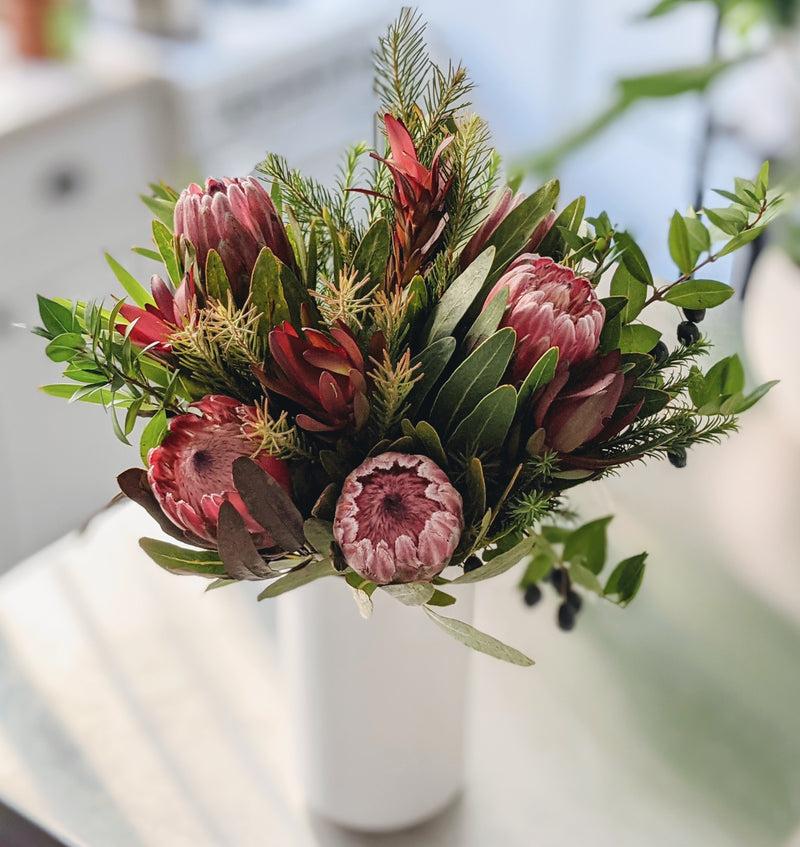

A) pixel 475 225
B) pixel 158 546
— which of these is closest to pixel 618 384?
pixel 475 225

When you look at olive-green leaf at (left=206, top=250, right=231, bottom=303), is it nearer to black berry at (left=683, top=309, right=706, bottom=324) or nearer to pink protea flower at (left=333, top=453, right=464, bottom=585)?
pink protea flower at (left=333, top=453, right=464, bottom=585)

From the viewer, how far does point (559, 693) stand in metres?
0.71

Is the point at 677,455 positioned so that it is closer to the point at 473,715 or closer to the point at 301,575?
the point at 301,575

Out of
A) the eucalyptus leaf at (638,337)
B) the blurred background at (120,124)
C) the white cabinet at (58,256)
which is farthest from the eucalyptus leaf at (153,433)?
the white cabinet at (58,256)

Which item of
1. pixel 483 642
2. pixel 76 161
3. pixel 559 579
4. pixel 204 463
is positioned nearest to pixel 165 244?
pixel 204 463

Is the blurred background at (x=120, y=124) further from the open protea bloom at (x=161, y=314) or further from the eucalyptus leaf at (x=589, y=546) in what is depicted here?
the open protea bloom at (x=161, y=314)

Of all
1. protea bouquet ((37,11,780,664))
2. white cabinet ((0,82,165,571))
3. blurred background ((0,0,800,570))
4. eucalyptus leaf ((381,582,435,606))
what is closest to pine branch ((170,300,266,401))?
protea bouquet ((37,11,780,664))

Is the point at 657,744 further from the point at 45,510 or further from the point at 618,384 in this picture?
the point at 45,510

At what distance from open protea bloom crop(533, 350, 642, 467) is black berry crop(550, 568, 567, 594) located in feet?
0.75

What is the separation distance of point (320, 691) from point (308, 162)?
167 cm

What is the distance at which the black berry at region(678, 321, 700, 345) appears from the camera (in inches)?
20.1

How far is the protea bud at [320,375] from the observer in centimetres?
43

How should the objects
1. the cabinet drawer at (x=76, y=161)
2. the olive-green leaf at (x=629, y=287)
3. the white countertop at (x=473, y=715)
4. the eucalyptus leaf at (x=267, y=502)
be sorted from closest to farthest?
1. the eucalyptus leaf at (x=267, y=502)
2. the olive-green leaf at (x=629, y=287)
3. the white countertop at (x=473, y=715)
4. the cabinet drawer at (x=76, y=161)

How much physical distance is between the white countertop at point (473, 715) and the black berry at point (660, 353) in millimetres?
290
